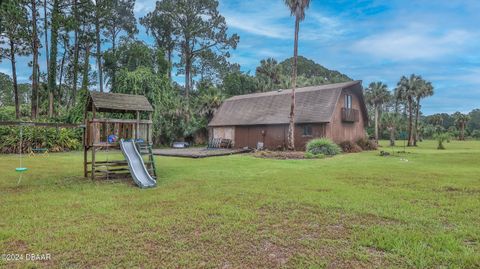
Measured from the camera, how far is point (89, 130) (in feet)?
36.2

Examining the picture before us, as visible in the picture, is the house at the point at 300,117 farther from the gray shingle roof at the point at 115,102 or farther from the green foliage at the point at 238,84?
the gray shingle roof at the point at 115,102

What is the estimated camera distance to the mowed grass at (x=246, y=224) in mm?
3824

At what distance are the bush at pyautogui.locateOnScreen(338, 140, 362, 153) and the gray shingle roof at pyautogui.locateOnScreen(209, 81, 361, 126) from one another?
3.06 m

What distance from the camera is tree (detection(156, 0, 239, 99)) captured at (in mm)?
37438

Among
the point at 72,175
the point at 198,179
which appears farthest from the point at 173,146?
the point at 198,179

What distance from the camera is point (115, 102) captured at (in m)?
11.5

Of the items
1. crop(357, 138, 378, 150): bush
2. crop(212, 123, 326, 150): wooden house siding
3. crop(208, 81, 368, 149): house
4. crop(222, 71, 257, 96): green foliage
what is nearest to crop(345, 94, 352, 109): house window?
crop(208, 81, 368, 149): house

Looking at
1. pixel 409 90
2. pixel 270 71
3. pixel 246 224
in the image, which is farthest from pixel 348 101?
pixel 246 224

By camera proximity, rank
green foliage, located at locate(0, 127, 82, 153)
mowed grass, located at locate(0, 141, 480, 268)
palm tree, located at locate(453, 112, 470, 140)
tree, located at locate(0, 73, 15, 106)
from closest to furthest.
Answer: mowed grass, located at locate(0, 141, 480, 268)
green foliage, located at locate(0, 127, 82, 153)
tree, located at locate(0, 73, 15, 106)
palm tree, located at locate(453, 112, 470, 140)

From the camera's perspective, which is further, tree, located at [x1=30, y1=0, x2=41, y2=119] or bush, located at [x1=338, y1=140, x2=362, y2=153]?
tree, located at [x1=30, y1=0, x2=41, y2=119]

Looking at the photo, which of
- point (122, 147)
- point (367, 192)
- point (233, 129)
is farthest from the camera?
point (233, 129)

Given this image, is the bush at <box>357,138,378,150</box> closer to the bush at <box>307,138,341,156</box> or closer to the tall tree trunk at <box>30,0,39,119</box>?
the bush at <box>307,138,341,156</box>

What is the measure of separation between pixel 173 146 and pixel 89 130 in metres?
18.2

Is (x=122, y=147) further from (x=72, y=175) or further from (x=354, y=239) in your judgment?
(x=354, y=239)
